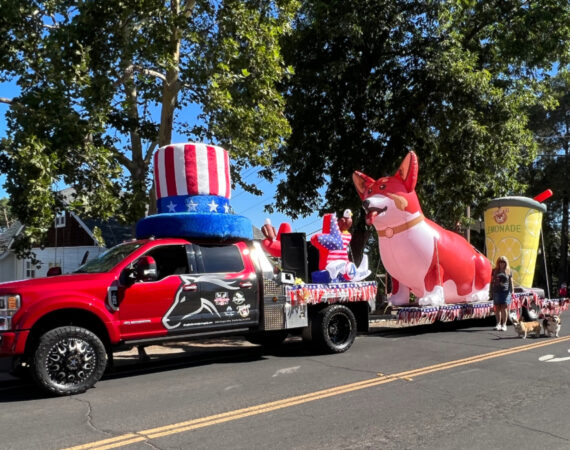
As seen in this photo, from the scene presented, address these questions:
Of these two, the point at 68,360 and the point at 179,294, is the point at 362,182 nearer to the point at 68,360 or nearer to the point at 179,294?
the point at 179,294

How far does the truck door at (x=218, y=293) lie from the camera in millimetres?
7387

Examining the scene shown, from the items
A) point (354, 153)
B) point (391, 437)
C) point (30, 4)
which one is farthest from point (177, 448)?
point (354, 153)

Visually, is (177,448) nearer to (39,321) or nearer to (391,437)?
(391,437)

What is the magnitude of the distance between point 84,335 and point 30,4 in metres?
7.18

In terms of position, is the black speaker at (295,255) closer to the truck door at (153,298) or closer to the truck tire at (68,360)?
the truck door at (153,298)

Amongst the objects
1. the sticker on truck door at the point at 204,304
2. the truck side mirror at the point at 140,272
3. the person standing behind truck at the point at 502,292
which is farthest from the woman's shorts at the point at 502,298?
the truck side mirror at the point at 140,272

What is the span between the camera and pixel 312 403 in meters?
5.90

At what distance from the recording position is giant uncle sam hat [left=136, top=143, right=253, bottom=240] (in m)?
8.28

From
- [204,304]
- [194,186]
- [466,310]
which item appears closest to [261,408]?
[204,304]

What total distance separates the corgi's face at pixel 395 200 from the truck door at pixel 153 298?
529cm

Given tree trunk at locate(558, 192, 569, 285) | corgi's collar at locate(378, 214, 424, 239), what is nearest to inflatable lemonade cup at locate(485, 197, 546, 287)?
corgi's collar at locate(378, 214, 424, 239)

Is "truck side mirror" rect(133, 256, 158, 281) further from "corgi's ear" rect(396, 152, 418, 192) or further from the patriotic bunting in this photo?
"corgi's ear" rect(396, 152, 418, 192)

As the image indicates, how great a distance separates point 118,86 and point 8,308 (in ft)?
21.6

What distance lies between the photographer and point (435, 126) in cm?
1596
